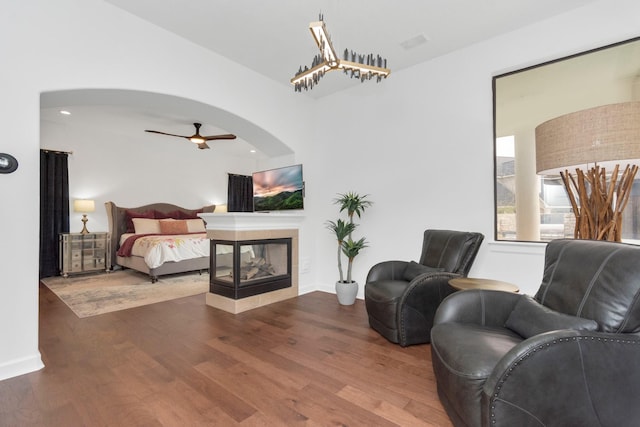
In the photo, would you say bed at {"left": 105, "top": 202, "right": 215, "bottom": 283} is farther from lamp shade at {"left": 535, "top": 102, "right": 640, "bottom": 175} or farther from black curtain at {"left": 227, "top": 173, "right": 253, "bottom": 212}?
lamp shade at {"left": 535, "top": 102, "right": 640, "bottom": 175}

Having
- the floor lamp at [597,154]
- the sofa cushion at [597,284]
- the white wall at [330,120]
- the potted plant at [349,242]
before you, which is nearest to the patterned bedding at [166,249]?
the white wall at [330,120]

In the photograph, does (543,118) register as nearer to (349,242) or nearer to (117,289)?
(349,242)

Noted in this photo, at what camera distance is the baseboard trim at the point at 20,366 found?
6.67 ft

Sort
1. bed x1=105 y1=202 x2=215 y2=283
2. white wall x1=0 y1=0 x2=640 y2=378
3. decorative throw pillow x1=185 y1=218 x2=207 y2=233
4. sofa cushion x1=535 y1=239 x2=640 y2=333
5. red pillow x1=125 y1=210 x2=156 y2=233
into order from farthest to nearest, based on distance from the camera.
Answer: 1. decorative throw pillow x1=185 y1=218 x2=207 y2=233
2. red pillow x1=125 y1=210 x2=156 y2=233
3. bed x1=105 y1=202 x2=215 y2=283
4. white wall x1=0 y1=0 x2=640 y2=378
5. sofa cushion x1=535 y1=239 x2=640 y2=333

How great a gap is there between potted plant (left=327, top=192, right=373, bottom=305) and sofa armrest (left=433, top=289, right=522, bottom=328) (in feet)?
6.25

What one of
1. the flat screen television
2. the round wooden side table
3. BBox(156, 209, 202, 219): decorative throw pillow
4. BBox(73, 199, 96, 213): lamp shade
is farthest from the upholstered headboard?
the round wooden side table

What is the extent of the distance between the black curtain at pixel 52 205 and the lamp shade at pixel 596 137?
24.8 ft

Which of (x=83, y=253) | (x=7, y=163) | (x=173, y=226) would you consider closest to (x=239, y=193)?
(x=173, y=226)

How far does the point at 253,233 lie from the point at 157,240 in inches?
103

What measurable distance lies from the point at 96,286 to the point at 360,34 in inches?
209

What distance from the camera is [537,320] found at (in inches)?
64.5

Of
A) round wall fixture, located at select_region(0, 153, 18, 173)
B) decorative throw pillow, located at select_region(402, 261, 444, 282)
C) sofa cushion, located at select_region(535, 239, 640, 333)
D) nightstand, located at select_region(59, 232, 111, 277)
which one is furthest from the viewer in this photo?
nightstand, located at select_region(59, 232, 111, 277)

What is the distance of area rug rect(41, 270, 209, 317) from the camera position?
12.3 ft

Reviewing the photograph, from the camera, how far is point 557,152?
1921 millimetres
